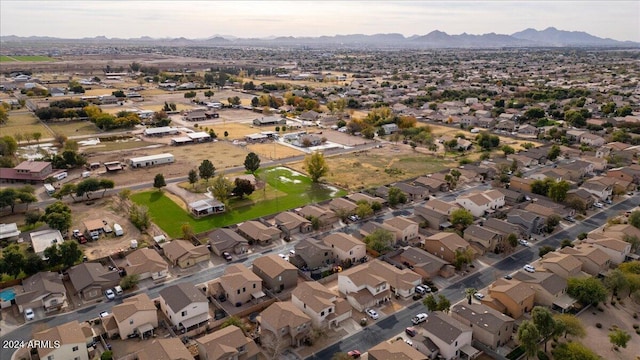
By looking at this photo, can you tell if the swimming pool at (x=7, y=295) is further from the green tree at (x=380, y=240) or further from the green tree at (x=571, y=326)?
the green tree at (x=571, y=326)

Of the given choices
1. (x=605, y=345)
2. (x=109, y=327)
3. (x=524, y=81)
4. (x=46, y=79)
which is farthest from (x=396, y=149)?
(x=46, y=79)

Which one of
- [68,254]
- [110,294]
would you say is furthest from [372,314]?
[68,254]

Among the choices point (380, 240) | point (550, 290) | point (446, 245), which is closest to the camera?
point (550, 290)

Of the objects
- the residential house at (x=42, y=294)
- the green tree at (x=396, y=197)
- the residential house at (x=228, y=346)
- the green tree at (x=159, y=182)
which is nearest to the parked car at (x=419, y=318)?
the residential house at (x=228, y=346)

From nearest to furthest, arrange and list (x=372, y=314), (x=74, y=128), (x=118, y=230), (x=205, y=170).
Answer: (x=372, y=314) → (x=118, y=230) → (x=205, y=170) → (x=74, y=128)

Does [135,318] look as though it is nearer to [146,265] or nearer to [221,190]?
[146,265]

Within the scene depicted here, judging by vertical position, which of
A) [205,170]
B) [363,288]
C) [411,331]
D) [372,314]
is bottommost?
[372,314]

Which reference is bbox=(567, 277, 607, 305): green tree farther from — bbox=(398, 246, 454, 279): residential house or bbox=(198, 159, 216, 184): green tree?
bbox=(198, 159, 216, 184): green tree
